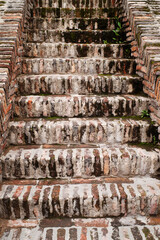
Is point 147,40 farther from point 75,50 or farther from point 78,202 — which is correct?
point 78,202

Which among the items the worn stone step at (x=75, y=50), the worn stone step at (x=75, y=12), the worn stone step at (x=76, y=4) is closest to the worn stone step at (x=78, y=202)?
the worn stone step at (x=75, y=50)

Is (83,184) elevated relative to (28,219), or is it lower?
elevated

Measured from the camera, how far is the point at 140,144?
1.93m

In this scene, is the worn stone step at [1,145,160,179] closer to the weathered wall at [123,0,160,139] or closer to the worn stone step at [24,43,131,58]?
the weathered wall at [123,0,160,139]

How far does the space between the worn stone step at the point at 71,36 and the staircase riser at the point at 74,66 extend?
0.62 meters

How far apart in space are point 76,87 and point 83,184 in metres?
1.10

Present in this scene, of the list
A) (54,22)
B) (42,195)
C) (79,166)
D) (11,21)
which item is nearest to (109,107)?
(79,166)

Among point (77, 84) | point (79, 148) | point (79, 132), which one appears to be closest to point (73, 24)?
point (77, 84)

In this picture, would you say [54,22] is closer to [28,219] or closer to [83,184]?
[83,184]

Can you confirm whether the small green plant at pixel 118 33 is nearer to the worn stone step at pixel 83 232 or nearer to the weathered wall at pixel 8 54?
the weathered wall at pixel 8 54

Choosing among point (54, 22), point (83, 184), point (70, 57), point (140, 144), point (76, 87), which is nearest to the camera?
point (83, 184)

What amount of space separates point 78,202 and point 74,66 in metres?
1.59

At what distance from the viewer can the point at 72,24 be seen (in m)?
3.02

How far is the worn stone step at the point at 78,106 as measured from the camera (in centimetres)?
203
